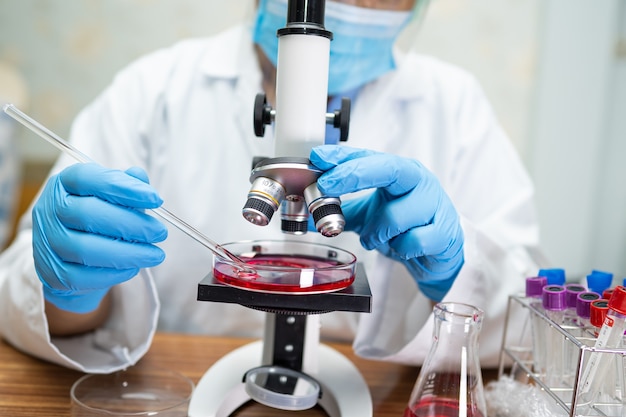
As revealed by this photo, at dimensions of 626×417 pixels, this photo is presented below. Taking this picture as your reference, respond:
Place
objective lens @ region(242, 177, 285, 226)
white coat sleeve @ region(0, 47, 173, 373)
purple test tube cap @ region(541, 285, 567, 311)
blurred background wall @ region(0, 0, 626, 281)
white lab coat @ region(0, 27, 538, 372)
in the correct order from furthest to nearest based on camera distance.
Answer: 1. blurred background wall @ region(0, 0, 626, 281)
2. white lab coat @ region(0, 27, 538, 372)
3. white coat sleeve @ region(0, 47, 173, 373)
4. purple test tube cap @ region(541, 285, 567, 311)
5. objective lens @ region(242, 177, 285, 226)

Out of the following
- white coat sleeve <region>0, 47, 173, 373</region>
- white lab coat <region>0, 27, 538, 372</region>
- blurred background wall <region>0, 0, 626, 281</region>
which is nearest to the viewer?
white coat sleeve <region>0, 47, 173, 373</region>

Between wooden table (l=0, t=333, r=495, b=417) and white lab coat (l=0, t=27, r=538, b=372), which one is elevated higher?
white lab coat (l=0, t=27, r=538, b=372)

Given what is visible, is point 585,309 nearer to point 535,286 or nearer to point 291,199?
point 535,286

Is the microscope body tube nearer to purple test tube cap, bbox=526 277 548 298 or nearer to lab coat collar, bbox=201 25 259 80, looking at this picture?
purple test tube cap, bbox=526 277 548 298

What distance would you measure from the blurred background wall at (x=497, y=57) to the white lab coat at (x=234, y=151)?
76 cm

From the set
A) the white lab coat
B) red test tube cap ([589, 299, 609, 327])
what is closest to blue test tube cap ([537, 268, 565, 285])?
red test tube cap ([589, 299, 609, 327])

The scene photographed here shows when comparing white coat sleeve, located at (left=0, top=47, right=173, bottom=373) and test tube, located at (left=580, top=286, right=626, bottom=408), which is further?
white coat sleeve, located at (left=0, top=47, right=173, bottom=373)

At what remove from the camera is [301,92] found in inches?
27.1

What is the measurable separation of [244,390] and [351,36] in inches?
26.1

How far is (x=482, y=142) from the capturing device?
4.60 ft

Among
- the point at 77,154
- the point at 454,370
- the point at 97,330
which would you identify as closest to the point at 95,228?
the point at 77,154

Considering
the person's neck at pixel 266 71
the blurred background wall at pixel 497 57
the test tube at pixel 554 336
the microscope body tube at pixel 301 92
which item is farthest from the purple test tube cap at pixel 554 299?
the blurred background wall at pixel 497 57

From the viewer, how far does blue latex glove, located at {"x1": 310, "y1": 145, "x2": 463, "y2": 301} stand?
2.26 feet

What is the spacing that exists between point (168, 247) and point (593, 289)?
0.90 meters
